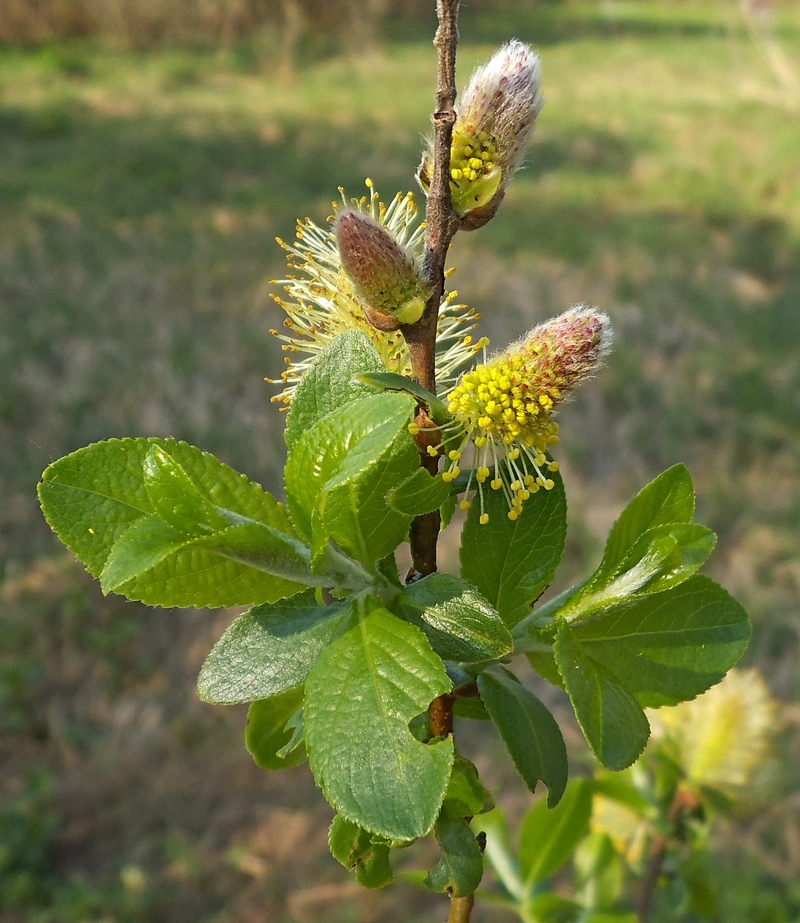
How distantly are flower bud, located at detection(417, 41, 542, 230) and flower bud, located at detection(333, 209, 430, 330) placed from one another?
0.05 m

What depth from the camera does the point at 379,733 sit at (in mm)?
428

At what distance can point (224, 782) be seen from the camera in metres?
2.13

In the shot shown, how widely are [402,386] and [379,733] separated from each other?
166 millimetres

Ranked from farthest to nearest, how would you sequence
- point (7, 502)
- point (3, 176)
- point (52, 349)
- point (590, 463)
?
point (3, 176) → point (52, 349) → point (590, 463) → point (7, 502)

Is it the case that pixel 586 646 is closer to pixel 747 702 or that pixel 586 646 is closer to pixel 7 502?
pixel 747 702

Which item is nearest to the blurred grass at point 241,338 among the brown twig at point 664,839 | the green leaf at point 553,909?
the brown twig at point 664,839

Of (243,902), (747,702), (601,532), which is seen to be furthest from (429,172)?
(601,532)

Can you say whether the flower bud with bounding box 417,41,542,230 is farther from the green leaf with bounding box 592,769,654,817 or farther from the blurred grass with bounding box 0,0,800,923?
the blurred grass with bounding box 0,0,800,923

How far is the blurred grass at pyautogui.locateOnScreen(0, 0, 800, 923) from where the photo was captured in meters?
2.03

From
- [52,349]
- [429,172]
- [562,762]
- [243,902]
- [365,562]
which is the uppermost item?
[429,172]

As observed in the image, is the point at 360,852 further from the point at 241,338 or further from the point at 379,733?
the point at 241,338

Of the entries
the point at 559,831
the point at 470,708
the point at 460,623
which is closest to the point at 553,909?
the point at 559,831

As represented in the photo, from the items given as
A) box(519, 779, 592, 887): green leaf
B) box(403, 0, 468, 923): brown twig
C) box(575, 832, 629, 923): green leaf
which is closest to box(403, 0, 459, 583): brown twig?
box(403, 0, 468, 923): brown twig

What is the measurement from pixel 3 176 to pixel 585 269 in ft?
10.3
